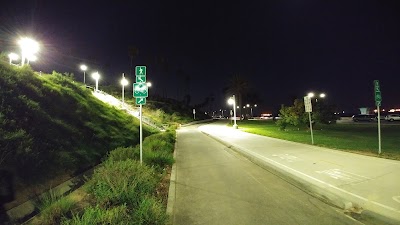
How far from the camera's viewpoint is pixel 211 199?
7211 millimetres

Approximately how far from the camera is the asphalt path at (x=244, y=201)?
5.75 metres

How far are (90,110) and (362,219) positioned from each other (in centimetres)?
1978

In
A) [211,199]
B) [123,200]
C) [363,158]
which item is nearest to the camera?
[123,200]

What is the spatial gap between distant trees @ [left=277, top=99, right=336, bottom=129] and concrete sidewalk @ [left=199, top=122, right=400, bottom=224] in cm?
1924

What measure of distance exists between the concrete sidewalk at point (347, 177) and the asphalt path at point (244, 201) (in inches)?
20.0

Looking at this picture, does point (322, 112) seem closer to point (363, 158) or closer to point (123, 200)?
point (363, 158)

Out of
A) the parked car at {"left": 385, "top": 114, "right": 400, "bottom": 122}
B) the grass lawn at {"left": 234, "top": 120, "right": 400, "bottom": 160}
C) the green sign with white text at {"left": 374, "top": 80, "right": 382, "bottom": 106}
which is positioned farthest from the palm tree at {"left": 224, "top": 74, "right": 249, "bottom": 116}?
the green sign with white text at {"left": 374, "top": 80, "right": 382, "bottom": 106}

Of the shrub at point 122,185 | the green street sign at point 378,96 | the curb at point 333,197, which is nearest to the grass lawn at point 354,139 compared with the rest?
the green street sign at point 378,96

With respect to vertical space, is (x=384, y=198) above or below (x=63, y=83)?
below

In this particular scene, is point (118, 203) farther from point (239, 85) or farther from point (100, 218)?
point (239, 85)

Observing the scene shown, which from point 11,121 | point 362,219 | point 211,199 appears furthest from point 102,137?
point 362,219

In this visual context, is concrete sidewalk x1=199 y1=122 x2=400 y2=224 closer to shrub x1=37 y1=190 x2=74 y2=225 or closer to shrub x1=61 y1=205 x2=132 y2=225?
shrub x1=61 y1=205 x2=132 y2=225

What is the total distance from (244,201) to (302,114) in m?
27.7

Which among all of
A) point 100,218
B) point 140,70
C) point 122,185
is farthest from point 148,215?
point 140,70
